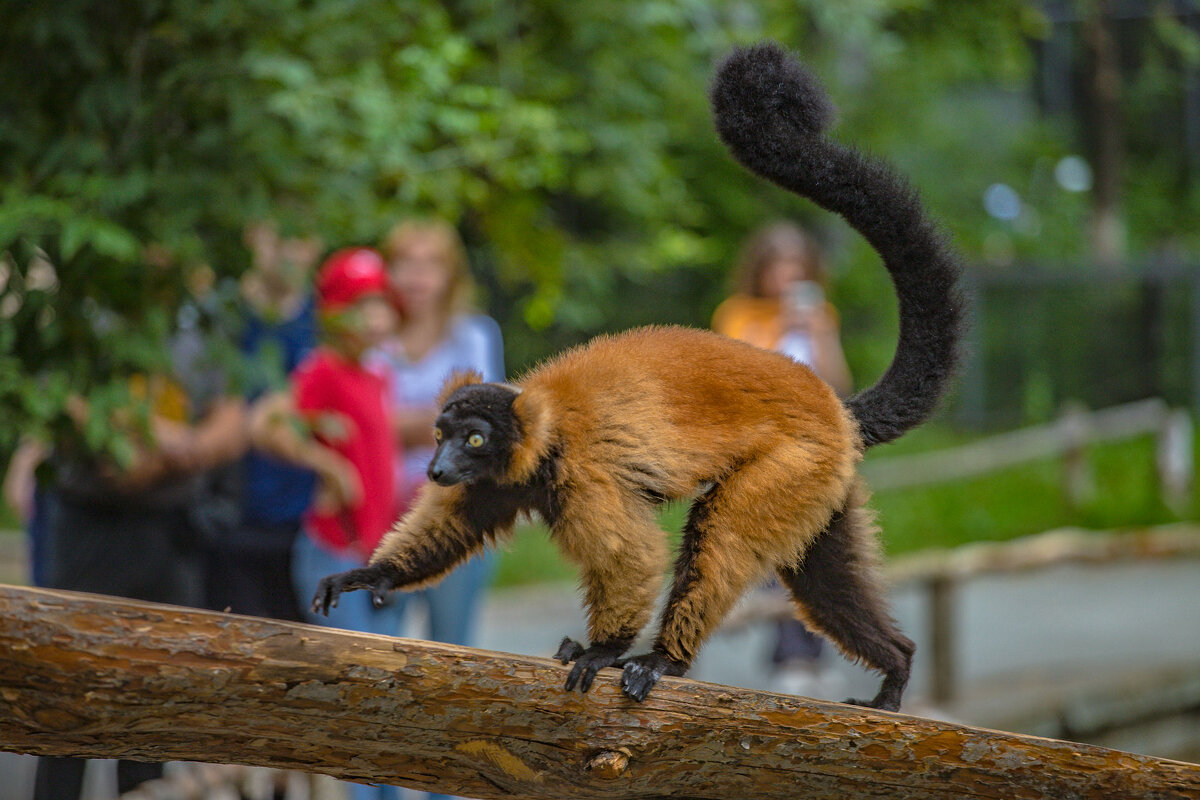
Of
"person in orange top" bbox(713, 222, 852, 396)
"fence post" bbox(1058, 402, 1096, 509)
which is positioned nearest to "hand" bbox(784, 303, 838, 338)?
"person in orange top" bbox(713, 222, 852, 396)

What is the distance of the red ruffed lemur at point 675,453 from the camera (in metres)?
1.44

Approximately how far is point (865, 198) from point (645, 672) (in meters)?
0.69

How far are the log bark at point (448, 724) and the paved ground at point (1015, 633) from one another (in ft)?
9.55

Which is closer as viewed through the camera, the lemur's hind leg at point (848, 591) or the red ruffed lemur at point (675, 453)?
the red ruffed lemur at point (675, 453)

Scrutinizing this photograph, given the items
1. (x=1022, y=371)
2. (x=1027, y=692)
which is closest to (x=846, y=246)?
(x=1022, y=371)

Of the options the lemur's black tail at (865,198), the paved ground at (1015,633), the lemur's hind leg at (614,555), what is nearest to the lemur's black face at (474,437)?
the lemur's hind leg at (614,555)

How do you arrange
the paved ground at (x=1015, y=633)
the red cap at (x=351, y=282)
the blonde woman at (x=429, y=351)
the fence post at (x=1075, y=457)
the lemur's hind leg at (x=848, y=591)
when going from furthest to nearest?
1. the fence post at (x=1075, y=457)
2. the paved ground at (x=1015, y=633)
3. the blonde woman at (x=429, y=351)
4. the red cap at (x=351, y=282)
5. the lemur's hind leg at (x=848, y=591)

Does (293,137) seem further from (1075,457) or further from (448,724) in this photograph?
(1075,457)

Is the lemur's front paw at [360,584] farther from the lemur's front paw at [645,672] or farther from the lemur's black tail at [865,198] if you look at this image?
the lemur's black tail at [865,198]

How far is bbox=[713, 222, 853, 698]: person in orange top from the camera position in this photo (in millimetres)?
2621

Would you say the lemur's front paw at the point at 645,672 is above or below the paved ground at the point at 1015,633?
below

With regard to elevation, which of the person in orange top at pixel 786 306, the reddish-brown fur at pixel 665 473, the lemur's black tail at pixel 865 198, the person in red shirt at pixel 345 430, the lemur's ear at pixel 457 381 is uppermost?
the person in orange top at pixel 786 306

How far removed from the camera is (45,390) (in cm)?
247

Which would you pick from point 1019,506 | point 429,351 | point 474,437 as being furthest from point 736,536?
point 1019,506
